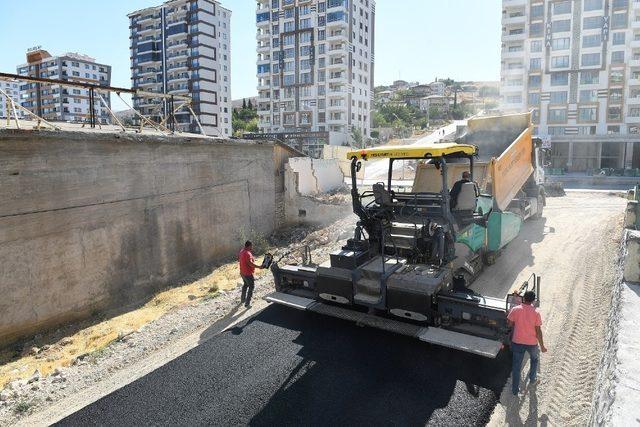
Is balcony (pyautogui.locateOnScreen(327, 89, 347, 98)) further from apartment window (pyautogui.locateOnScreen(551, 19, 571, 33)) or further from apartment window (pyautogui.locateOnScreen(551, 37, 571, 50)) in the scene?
apartment window (pyautogui.locateOnScreen(551, 19, 571, 33))

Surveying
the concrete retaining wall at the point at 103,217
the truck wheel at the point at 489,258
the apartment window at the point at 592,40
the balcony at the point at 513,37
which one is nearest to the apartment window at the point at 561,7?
the apartment window at the point at 592,40

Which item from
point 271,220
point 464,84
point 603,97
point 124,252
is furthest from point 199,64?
point 464,84

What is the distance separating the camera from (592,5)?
4200cm

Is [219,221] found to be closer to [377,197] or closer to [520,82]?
[377,197]

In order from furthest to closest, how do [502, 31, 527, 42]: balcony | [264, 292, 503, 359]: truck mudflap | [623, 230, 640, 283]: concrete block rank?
[502, 31, 527, 42]: balcony
[623, 230, 640, 283]: concrete block
[264, 292, 503, 359]: truck mudflap

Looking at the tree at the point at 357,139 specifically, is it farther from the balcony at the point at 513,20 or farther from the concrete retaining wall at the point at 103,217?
the concrete retaining wall at the point at 103,217

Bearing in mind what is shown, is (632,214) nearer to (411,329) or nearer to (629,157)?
(411,329)

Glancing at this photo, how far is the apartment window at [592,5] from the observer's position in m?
41.8

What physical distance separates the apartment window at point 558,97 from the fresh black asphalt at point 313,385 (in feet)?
152

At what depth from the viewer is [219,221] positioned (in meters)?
14.0

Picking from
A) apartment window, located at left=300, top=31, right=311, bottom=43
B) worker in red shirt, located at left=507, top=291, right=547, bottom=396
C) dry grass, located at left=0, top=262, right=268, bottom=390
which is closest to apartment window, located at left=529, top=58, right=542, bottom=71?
apartment window, located at left=300, top=31, right=311, bottom=43

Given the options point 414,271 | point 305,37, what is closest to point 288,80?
point 305,37

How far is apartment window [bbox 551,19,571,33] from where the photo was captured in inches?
1694

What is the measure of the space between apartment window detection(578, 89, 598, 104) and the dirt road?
34821 mm
